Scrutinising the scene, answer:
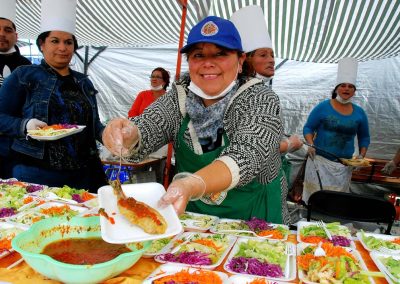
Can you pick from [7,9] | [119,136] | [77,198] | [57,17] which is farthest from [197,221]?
[7,9]

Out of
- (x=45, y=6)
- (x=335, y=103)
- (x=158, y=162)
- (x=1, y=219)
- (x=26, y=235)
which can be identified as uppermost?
(x=45, y=6)

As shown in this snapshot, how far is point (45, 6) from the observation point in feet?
11.0

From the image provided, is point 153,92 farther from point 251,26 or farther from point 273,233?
point 273,233

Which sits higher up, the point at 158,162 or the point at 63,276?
the point at 63,276

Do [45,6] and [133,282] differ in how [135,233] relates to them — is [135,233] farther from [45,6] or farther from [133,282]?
[45,6]

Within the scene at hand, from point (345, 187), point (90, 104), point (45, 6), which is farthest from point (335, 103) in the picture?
point (45, 6)

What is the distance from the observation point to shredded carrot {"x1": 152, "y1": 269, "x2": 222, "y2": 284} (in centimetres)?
138

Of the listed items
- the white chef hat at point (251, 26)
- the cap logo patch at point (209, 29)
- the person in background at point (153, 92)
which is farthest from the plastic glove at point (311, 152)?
the cap logo patch at point (209, 29)

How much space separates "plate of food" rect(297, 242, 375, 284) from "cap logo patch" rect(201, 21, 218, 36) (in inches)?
45.3

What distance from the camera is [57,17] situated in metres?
3.16

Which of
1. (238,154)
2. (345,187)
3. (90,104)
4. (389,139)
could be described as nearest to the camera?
(238,154)

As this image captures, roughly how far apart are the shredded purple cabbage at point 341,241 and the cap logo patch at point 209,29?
3.95 feet

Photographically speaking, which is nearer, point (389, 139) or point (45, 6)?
point (45, 6)

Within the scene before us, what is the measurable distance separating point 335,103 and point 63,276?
15.2 ft
